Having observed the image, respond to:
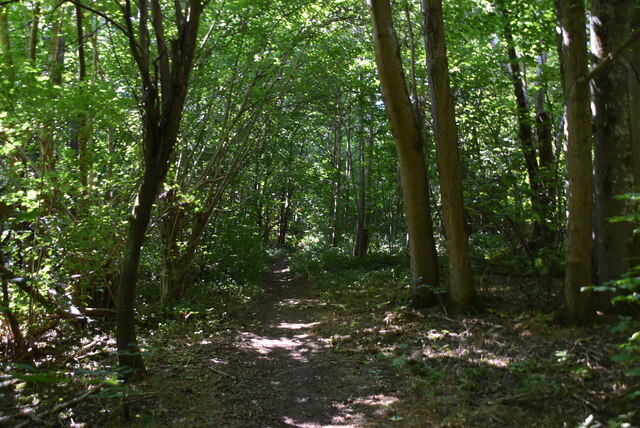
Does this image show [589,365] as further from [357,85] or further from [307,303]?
[357,85]

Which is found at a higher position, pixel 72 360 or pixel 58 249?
pixel 58 249

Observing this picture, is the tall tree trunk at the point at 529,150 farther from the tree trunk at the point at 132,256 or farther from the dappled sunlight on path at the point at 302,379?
the tree trunk at the point at 132,256

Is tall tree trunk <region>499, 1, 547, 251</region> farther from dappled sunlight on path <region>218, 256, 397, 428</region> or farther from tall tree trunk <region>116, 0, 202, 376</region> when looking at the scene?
tall tree trunk <region>116, 0, 202, 376</region>

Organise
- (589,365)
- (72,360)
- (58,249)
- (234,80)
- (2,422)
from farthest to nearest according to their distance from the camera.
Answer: (234,80), (58,249), (72,360), (589,365), (2,422)

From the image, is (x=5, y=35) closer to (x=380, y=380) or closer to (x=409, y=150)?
(x=409, y=150)

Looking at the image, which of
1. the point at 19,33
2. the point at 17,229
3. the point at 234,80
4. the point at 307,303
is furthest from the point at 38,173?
the point at 307,303

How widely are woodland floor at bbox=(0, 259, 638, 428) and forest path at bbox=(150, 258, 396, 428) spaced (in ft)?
0.05

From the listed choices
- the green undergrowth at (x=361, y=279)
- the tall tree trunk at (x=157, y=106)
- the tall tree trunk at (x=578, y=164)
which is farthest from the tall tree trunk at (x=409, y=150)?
the tall tree trunk at (x=157, y=106)

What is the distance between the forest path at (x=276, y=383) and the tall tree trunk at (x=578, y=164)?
94.6 inches

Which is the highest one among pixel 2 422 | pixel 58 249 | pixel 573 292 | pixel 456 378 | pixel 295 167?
pixel 295 167

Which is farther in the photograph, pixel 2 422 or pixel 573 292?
pixel 573 292

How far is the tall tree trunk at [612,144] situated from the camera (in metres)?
5.55

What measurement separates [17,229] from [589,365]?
7.35 m

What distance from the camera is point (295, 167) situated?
2166 cm
